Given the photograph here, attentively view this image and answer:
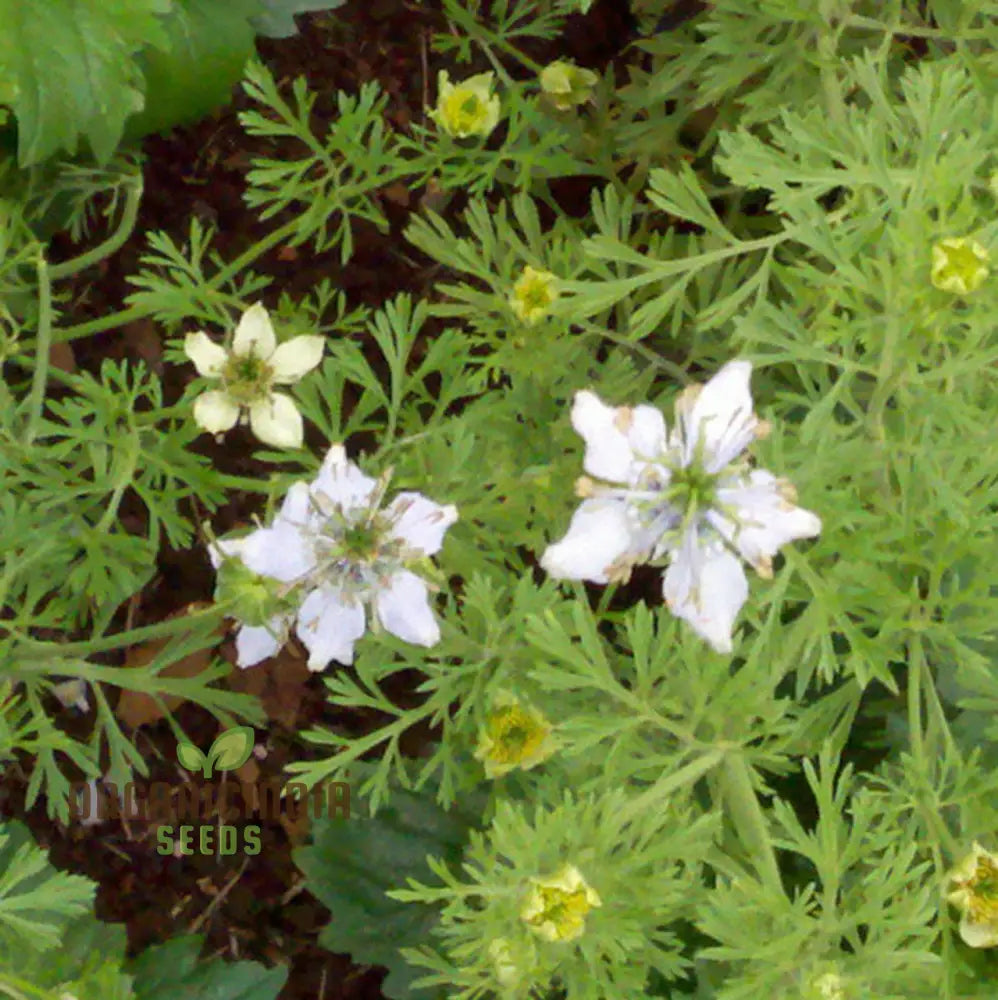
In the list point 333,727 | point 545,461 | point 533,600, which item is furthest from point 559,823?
point 333,727

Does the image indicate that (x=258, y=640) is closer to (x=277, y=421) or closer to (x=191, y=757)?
(x=277, y=421)

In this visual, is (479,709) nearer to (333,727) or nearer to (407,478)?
(407,478)

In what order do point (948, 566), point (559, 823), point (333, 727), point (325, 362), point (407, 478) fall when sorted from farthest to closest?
point (333, 727)
point (325, 362)
point (407, 478)
point (948, 566)
point (559, 823)

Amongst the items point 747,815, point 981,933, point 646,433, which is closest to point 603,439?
point 646,433

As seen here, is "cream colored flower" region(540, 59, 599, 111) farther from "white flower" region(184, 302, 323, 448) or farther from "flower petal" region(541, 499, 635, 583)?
"flower petal" region(541, 499, 635, 583)

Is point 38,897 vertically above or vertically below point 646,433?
below

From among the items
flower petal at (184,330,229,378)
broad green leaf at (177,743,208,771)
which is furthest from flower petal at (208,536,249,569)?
broad green leaf at (177,743,208,771)
